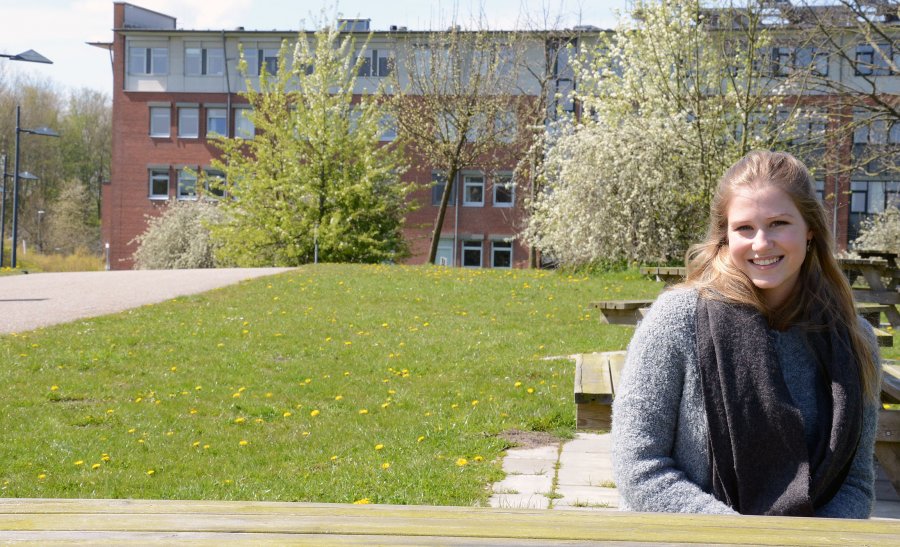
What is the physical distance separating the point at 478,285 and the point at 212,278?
19.4ft

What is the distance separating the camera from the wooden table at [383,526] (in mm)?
1960

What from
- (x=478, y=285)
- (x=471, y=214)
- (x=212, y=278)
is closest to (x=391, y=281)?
(x=478, y=285)

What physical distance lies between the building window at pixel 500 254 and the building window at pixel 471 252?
655 mm

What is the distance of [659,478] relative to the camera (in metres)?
2.61

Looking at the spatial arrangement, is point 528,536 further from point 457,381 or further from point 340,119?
point 340,119

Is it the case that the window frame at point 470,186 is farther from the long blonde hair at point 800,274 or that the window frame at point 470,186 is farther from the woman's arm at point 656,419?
the woman's arm at point 656,419

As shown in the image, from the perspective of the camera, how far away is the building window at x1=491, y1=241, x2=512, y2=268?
48469mm

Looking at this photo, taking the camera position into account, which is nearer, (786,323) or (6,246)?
(786,323)

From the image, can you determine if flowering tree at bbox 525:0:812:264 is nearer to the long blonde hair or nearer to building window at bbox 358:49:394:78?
the long blonde hair

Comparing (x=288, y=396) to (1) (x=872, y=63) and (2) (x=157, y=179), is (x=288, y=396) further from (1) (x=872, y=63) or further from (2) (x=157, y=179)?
(2) (x=157, y=179)

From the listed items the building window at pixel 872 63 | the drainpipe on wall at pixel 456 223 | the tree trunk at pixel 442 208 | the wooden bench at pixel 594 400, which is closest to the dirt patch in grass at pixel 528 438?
the wooden bench at pixel 594 400

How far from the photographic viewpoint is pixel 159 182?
50.6 metres

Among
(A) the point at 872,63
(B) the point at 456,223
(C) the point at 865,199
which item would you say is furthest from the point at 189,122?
(A) the point at 872,63

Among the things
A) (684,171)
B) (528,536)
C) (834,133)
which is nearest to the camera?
(528,536)
